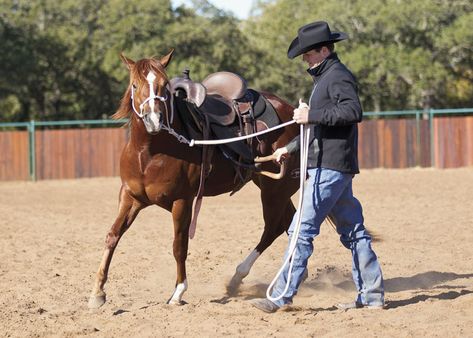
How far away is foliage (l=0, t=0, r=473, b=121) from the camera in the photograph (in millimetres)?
33156

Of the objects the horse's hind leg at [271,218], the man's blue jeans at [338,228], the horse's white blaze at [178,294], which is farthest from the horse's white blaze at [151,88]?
the horse's hind leg at [271,218]

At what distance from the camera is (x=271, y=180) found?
8.29 meters

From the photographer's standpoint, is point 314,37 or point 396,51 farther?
point 396,51

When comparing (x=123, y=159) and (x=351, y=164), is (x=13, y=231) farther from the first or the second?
(x=351, y=164)

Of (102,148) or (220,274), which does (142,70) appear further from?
(102,148)

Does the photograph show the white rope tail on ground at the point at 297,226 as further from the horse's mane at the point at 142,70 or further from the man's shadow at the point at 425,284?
the horse's mane at the point at 142,70

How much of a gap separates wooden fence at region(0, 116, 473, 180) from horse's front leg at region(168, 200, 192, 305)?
18.4 metres

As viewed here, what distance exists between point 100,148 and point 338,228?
1980cm

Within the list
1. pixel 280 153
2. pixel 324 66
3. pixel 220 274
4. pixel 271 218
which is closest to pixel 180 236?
pixel 280 153

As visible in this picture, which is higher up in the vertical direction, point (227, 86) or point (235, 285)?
point (227, 86)

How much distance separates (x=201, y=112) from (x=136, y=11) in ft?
96.2

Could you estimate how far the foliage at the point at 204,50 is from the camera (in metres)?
33.2

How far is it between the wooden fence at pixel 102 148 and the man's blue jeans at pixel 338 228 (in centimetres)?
1886

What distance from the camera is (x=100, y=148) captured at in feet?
85.3
